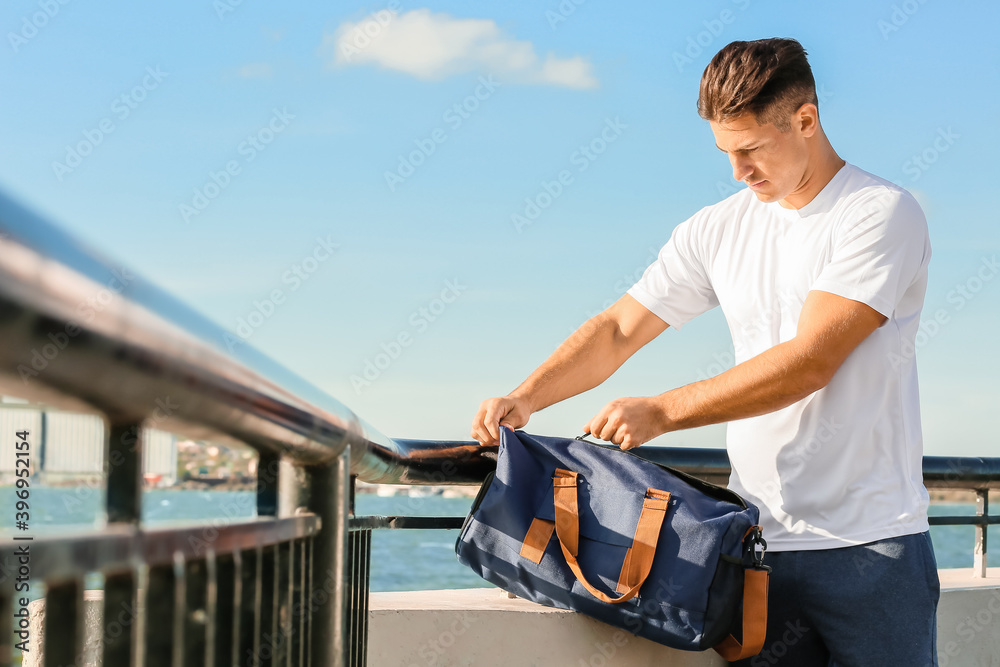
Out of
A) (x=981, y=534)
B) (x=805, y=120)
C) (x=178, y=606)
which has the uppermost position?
(x=805, y=120)

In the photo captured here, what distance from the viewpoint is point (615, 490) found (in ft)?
6.32

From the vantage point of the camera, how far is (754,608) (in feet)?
6.04

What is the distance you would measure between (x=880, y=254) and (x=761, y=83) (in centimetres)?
52

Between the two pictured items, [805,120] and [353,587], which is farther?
[805,120]

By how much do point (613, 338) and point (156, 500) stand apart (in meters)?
2.03

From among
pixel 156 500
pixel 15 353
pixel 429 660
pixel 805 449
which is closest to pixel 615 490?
pixel 805 449

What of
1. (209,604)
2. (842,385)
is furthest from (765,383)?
(209,604)

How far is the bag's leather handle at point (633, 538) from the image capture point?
183 cm

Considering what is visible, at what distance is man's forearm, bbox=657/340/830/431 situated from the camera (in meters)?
1.93

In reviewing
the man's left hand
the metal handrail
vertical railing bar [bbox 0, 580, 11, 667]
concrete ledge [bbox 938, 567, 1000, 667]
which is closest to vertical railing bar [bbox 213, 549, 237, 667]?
the metal handrail

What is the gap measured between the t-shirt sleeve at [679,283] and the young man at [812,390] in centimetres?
18

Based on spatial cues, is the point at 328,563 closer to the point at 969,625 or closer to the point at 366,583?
the point at 366,583

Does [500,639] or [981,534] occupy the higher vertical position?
[981,534]

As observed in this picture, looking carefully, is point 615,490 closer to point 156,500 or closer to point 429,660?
point 429,660
